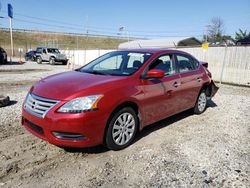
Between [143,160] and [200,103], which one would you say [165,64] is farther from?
[143,160]

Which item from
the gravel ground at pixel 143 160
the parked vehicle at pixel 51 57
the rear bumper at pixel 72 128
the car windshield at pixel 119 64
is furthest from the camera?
the parked vehicle at pixel 51 57

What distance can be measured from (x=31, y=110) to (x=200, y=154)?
270 centimetres

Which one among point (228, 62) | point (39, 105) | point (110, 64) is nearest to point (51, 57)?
point (228, 62)

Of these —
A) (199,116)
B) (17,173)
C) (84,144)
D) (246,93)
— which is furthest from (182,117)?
(246,93)

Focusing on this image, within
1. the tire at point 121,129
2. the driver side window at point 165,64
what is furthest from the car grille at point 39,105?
the driver side window at point 165,64

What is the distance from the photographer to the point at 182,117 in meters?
5.81

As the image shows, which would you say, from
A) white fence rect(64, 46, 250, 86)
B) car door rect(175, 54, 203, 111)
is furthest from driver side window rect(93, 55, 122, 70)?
white fence rect(64, 46, 250, 86)

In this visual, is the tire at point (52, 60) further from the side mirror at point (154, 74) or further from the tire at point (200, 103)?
the side mirror at point (154, 74)

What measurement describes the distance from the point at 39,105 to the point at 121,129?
4.22ft

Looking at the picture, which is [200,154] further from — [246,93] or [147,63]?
[246,93]

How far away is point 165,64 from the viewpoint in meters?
4.86

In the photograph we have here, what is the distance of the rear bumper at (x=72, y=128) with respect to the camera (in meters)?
3.25

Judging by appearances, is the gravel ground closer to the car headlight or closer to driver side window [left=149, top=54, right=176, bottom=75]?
the car headlight

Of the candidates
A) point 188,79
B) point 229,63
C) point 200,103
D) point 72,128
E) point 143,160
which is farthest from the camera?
point 229,63
